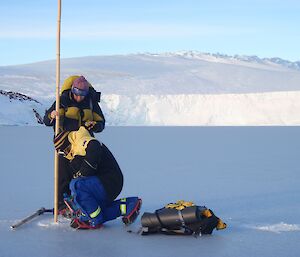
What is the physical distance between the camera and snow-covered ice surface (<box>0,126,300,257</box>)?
404cm

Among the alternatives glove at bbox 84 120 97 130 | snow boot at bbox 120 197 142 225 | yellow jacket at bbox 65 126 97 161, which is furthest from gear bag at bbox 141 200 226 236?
glove at bbox 84 120 97 130

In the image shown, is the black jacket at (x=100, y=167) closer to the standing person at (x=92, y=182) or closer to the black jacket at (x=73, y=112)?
the standing person at (x=92, y=182)

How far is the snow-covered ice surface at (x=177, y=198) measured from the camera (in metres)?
4.04

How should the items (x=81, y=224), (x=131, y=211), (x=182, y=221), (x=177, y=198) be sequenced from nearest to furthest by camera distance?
1. (x=182, y=221)
2. (x=81, y=224)
3. (x=131, y=211)
4. (x=177, y=198)

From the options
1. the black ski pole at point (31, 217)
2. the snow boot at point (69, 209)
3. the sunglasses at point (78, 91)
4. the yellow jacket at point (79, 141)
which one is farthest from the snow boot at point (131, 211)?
the sunglasses at point (78, 91)

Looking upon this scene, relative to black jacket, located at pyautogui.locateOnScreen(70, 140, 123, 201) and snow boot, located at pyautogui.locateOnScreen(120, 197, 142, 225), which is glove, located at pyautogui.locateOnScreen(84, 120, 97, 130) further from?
snow boot, located at pyautogui.locateOnScreen(120, 197, 142, 225)

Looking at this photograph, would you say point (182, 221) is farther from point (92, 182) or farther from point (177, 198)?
point (177, 198)

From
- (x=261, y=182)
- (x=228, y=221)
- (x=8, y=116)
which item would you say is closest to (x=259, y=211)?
(x=228, y=221)

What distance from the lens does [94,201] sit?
460 cm

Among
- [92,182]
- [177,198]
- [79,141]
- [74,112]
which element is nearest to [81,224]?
[92,182]

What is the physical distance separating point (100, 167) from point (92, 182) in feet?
0.58

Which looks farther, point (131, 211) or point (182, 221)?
point (131, 211)

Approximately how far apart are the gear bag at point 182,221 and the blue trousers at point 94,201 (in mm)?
331

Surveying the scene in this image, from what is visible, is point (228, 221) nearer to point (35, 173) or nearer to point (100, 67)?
point (35, 173)
